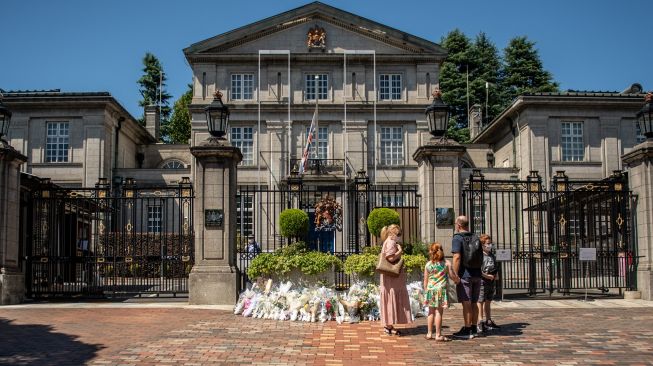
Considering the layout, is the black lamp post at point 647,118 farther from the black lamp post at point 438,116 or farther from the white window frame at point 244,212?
the white window frame at point 244,212

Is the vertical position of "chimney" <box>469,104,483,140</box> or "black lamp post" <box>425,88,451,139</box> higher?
"chimney" <box>469,104,483,140</box>

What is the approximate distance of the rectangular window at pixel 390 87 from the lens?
4353cm

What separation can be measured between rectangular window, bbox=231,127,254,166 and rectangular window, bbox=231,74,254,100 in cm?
201

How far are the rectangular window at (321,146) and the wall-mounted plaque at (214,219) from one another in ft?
88.5

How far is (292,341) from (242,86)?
3428 centimetres

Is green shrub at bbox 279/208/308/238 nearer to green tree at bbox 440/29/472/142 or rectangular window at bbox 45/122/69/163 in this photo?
rectangular window at bbox 45/122/69/163

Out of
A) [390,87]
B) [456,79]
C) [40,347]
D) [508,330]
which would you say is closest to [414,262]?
[508,330]

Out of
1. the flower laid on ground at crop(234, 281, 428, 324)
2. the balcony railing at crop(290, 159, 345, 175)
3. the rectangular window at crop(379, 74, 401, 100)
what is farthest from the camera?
the rectangular window at crop(379, 74, 401, 100)

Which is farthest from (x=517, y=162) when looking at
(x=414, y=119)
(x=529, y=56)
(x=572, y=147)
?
(x=529, y=56)

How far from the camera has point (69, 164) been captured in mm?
39656

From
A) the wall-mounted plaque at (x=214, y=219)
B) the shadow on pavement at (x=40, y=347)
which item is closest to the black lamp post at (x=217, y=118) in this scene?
the wall-mounted plaque at (x=214, y=219)

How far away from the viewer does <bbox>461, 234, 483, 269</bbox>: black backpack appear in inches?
430

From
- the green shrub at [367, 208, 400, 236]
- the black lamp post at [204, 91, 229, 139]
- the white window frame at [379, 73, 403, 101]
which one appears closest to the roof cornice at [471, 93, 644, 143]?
the white window frame at [379, 73, 403, 101]

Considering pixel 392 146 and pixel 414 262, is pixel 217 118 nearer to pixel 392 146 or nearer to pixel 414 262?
pixel 414 262
